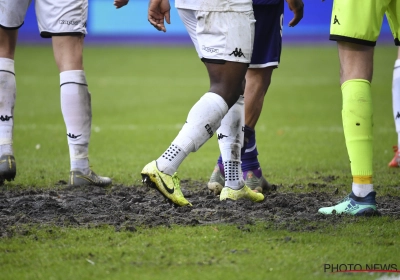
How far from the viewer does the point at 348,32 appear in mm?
3910

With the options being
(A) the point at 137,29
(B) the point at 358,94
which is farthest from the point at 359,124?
(A) the point at 137,29

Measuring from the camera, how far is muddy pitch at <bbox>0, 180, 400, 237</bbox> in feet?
12.5

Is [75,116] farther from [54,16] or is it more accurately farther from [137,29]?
[137,29]

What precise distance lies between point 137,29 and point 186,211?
74.3 ft

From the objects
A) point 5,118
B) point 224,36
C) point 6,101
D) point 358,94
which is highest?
point 224,36

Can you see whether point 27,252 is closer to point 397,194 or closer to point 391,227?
point 391,227

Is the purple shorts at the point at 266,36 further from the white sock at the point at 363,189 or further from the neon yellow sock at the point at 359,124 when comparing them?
the white sock at the point at 363,189

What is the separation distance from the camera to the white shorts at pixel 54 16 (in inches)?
201

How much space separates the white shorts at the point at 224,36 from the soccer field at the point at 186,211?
88cm

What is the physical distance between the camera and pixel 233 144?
4.52 metres

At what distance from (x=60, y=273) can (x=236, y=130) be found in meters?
1.93
